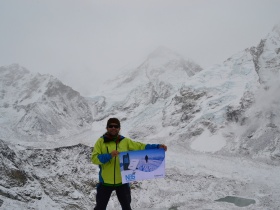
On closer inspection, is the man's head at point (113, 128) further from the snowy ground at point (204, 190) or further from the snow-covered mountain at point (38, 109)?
the snow-covered mountain at point (38, 109)

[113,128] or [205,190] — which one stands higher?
[205,190]

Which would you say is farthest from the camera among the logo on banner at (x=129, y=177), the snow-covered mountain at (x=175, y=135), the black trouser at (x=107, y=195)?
the snow-covered mountain at (x=175, y=135)

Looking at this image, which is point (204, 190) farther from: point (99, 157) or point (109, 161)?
point (99, 157)

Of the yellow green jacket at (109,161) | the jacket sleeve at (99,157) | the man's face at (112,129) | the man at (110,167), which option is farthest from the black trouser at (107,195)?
the man's face at (112,129)

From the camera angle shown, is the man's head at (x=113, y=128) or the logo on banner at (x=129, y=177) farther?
the logo on banner at (x=129, y=177)

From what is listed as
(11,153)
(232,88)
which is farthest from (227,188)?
(232,88)

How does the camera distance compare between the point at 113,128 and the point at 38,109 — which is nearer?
the point at 113,128

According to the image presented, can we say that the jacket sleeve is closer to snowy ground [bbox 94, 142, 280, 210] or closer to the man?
the man

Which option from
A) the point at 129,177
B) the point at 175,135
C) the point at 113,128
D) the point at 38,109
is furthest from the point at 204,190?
the point at 38,109
